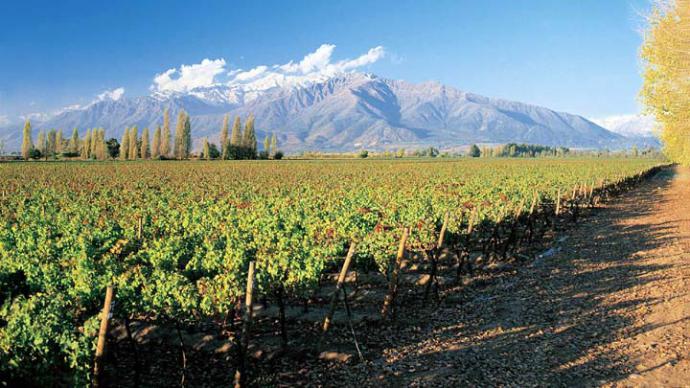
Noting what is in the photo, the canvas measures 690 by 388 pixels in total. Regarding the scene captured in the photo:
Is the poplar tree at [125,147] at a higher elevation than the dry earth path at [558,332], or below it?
higher

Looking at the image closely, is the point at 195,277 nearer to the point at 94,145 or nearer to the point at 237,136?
the point at 94,145

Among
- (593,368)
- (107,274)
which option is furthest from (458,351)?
(107,274)

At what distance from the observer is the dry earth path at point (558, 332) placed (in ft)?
30.7

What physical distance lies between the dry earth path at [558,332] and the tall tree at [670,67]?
8133 mm

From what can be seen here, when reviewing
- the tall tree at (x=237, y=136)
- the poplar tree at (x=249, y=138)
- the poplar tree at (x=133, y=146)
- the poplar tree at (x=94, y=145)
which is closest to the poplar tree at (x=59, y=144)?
the poplar tree at (x=94, y=145)

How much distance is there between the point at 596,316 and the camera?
40.5ft

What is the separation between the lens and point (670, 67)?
2234 cm

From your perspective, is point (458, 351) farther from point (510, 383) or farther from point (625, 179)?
point (625, 179)

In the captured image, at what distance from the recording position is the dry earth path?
9367 millimetres

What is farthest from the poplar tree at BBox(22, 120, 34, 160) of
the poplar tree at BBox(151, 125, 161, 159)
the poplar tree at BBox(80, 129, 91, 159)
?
the poplar tree at BBox(151, 125, 161, 159)

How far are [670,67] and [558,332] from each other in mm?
16879

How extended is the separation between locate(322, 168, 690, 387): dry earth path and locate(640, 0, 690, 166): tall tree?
813 centimetres

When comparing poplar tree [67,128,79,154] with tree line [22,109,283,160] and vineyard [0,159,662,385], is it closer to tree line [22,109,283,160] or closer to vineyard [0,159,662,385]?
tree line [22,109,283,160]

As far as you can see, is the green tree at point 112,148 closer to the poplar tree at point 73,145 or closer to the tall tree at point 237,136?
the poplar tree at point 73,145
